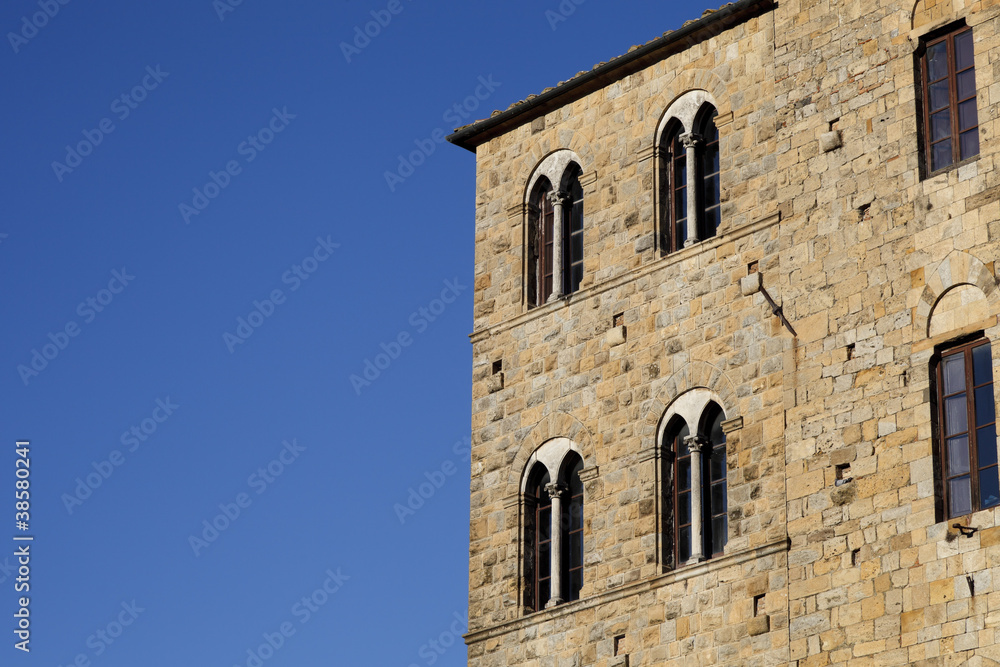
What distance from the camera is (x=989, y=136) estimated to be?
90.2ft

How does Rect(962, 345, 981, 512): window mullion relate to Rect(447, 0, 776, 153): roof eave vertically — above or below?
below

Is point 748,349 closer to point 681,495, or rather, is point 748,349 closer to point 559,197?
point 681,495

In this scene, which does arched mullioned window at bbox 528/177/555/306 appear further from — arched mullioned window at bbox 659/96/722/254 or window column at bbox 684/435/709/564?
window column at bbox 684/435/709/564

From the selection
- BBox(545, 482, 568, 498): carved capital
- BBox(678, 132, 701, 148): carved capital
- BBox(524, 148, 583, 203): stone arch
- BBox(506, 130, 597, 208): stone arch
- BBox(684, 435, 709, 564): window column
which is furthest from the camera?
BBox(524, 148, 583, 203): stone arch

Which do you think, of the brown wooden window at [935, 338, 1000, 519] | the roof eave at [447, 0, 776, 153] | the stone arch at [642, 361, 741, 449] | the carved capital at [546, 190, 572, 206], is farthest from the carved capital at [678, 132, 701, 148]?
the brown wooden window at [935, 338, 1000, 519]

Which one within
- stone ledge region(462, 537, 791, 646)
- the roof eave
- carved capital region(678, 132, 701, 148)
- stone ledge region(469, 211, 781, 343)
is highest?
the roof eave

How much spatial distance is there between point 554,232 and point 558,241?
7.9 inches

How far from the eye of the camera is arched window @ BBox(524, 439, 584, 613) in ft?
102

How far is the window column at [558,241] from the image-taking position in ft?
107

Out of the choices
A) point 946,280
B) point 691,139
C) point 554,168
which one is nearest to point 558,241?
point 554,168

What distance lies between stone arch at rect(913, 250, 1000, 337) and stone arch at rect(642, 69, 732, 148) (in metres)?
5.30

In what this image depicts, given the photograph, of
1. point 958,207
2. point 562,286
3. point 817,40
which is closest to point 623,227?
point 562,286

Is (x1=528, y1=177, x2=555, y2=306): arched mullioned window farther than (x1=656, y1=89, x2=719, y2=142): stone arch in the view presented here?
Yes

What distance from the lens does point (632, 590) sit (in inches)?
1174
